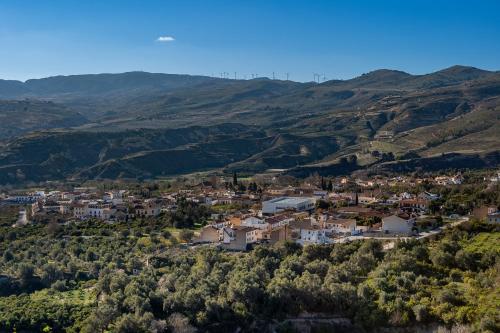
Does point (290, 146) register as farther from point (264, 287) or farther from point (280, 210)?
point (264, 287)

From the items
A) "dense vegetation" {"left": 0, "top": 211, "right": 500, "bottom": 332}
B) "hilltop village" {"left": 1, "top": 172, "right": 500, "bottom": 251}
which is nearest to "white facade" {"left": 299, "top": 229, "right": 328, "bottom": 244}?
"hilltop village" {"left": 1, "top": 172, "right": 500, "bottom": 251}

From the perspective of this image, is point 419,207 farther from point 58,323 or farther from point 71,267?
point 58,323

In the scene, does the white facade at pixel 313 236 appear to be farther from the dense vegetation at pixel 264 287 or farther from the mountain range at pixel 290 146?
the mountain range at pixel 290 146

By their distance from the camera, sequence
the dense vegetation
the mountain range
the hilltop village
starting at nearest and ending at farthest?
the dense vegetation → the hilltop village → the mountain range

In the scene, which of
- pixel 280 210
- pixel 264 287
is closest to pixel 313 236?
pixel 280 210

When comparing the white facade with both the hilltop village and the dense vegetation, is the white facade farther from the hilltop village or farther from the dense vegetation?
the dense vegetation

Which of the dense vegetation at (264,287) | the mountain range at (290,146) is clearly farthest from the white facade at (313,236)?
the mountain range at (290,146)

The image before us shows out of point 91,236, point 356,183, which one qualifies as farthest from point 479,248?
point 356,183
